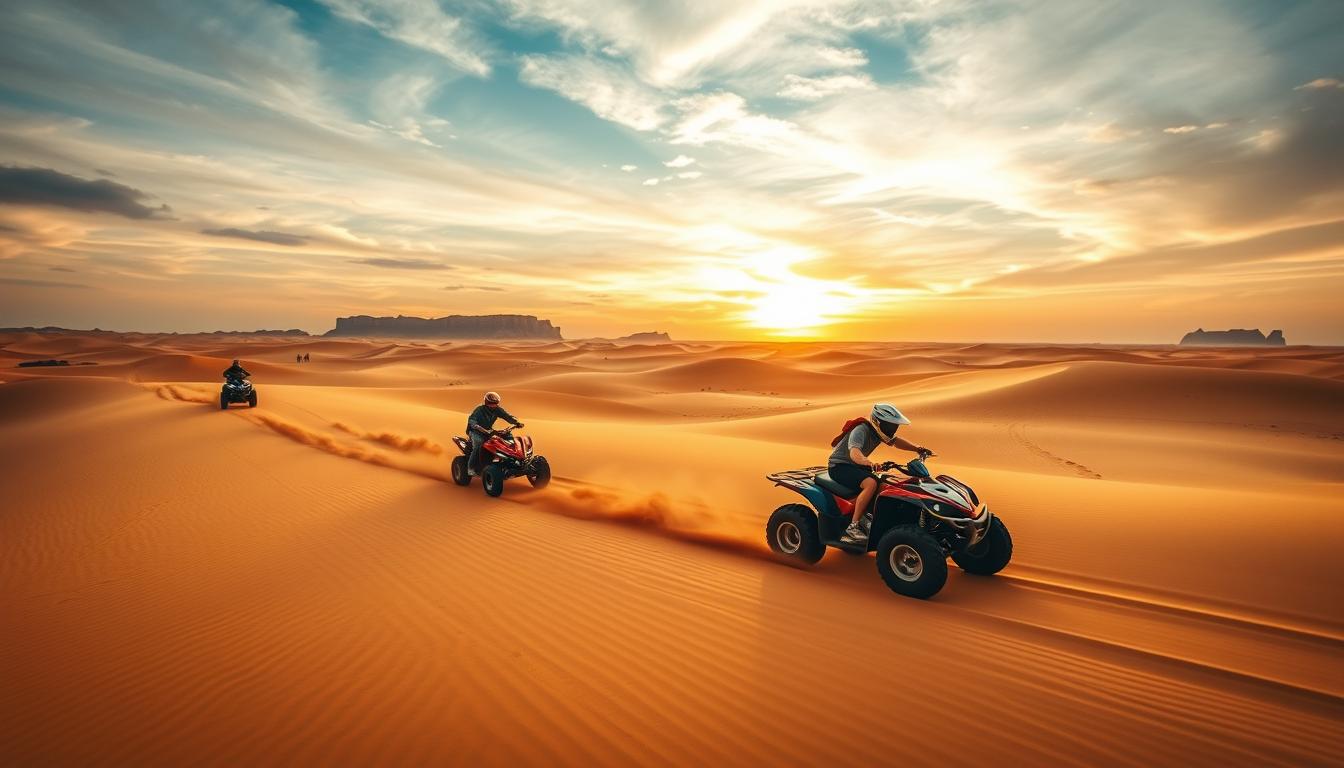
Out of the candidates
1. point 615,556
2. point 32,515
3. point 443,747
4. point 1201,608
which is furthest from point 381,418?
point 1201,608

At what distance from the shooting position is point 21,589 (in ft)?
20.6

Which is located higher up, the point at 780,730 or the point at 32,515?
the point at 780,730

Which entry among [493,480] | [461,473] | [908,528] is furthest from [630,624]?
[461,473]

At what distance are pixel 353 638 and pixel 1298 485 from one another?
15.9m

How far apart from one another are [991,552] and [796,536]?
6.70 ft

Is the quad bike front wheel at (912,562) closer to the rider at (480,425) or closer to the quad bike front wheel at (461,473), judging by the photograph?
the rider at (480,425)

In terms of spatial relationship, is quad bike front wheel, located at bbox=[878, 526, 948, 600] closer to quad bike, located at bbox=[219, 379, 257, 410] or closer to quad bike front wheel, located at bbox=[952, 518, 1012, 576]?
quad bike front wheel, located at bbox=[952, 518, 1012, 576]

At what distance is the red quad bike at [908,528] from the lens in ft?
17.7

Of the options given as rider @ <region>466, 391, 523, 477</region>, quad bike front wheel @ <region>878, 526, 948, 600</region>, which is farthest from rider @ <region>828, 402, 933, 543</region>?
rider @ <region>466, 391, 523, 477</region>

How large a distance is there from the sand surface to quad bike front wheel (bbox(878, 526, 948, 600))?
18cm

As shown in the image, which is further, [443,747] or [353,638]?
[353,638]

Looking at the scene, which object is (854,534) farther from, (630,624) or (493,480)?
(493,480)

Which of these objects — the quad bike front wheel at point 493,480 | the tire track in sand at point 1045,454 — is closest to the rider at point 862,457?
the quad bike front wheel at point 493,480

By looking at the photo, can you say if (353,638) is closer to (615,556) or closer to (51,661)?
(51,661)
